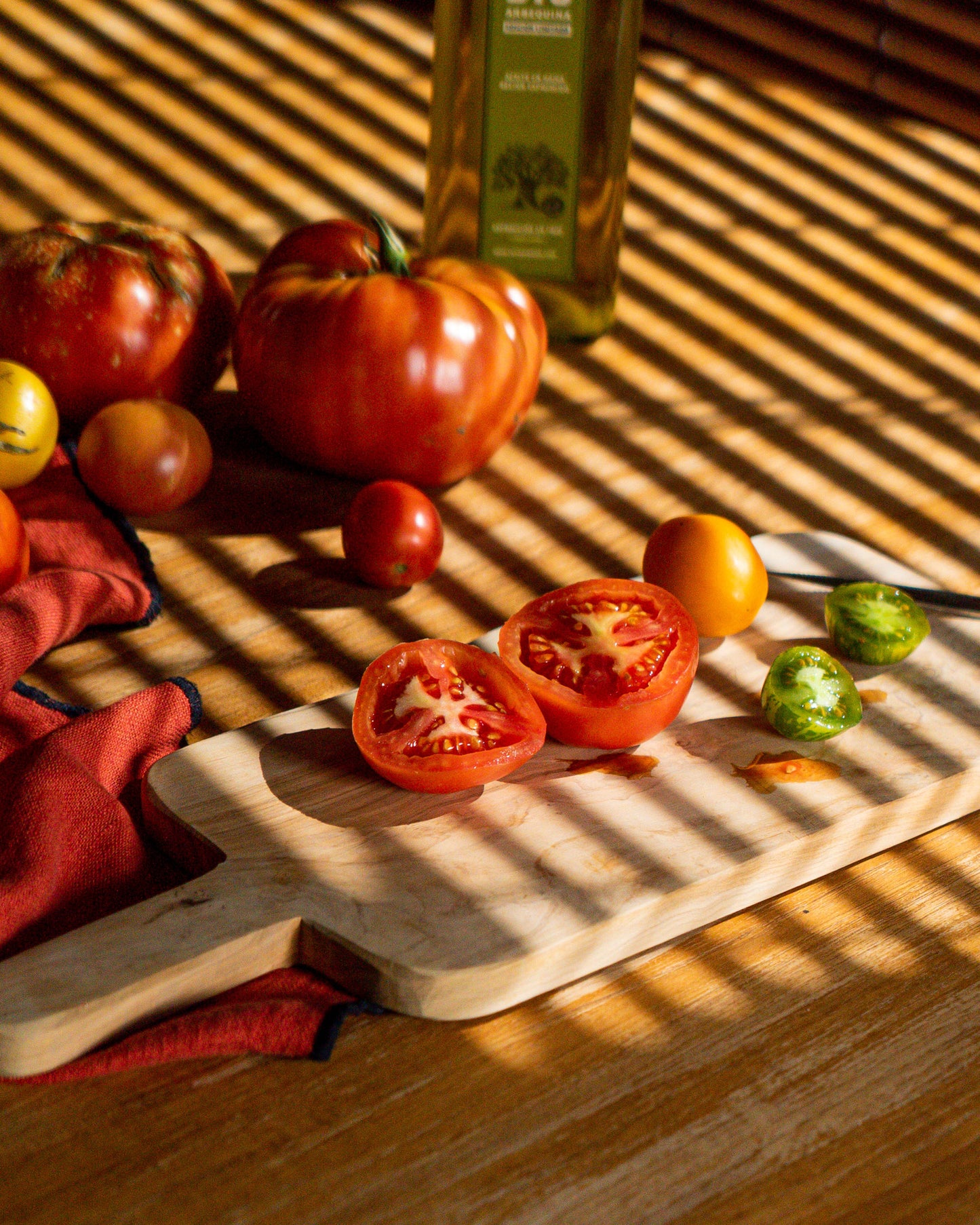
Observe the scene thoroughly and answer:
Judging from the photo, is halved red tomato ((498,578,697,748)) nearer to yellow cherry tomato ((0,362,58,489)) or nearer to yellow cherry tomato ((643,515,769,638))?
yellow cherry tomato ((643,515,769,638))

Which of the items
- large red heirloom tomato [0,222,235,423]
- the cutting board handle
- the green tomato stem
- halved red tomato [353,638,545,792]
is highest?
the green tomato stem

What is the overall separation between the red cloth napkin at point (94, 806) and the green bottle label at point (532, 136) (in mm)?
538

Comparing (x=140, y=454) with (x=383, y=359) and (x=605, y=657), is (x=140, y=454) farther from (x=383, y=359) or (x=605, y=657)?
(x=605, y=657)

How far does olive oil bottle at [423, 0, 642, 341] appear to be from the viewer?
1315mm

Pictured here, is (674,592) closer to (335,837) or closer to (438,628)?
(438,628)

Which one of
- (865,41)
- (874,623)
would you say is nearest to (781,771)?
(874,623)

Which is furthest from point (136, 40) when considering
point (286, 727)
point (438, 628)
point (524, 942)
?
point (524, 942)

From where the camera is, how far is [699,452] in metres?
1.36

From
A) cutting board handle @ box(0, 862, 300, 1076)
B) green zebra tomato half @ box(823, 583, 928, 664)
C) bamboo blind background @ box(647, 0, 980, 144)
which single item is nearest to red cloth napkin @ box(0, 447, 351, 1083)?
cutting board handle @ box(0, 862, 300, 1076)

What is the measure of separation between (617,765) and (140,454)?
499 mm

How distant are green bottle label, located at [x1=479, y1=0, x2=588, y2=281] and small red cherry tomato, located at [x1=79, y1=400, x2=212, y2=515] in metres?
0.42

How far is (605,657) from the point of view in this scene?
951 mm

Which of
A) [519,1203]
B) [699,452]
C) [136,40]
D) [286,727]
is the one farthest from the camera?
[136,40]

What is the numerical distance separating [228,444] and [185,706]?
0.40m
